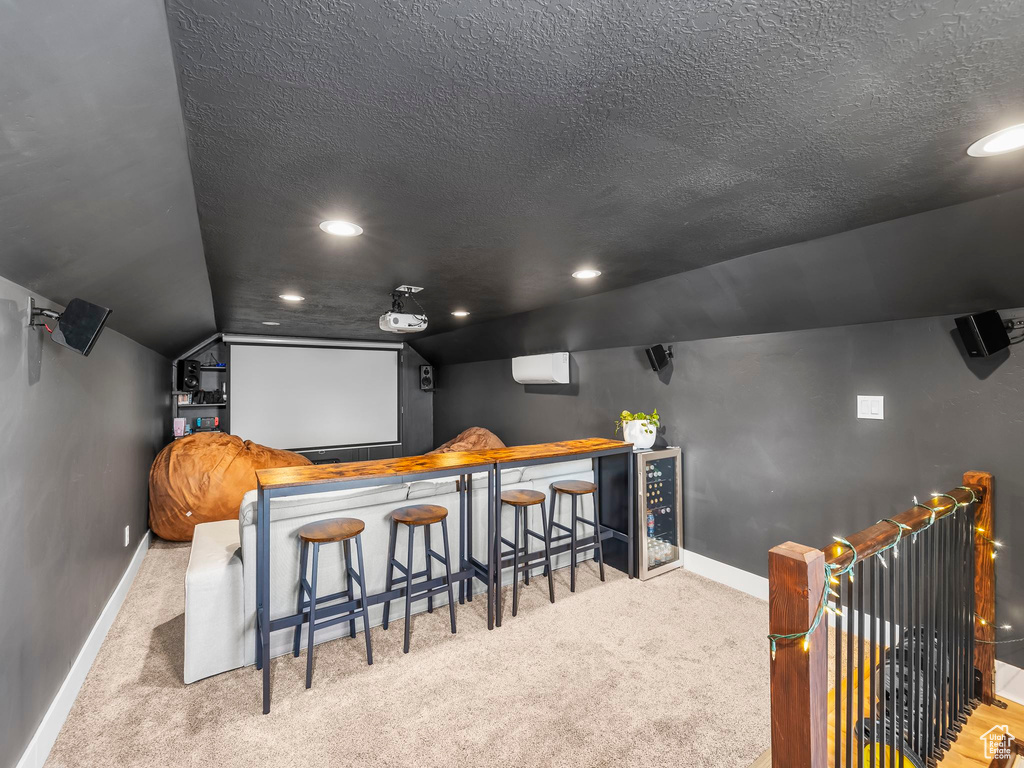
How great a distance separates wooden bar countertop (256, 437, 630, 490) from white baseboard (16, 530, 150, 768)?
1135 mm

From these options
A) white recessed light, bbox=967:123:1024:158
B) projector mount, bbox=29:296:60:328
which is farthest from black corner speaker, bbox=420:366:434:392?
white recessed light, bbox=967:123:1024:158

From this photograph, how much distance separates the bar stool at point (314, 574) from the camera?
2.26 metres

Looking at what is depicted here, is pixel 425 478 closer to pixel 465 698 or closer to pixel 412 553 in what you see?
Answer: pixel 412 553

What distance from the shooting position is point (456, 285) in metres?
3.44

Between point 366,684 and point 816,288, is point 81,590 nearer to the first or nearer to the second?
point 366,684

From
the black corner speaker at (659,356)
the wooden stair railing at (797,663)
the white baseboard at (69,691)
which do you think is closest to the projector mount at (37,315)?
the white baseboard at (69,691)

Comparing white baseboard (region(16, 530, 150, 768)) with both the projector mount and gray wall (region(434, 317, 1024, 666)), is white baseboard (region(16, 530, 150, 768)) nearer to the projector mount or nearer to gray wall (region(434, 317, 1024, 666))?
the projector mount

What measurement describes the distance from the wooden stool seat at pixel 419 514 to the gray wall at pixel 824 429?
2.07m

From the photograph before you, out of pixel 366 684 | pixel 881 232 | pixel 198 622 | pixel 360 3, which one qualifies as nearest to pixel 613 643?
pixel 366 684

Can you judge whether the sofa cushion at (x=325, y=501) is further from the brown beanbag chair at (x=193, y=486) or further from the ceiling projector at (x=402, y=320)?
→ the brown beanbag chair at (x=193, y=486)

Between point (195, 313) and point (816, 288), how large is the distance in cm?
465

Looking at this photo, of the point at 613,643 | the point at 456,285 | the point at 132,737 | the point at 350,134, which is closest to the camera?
the point at 350,134

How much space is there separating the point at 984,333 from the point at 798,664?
2.15 meters

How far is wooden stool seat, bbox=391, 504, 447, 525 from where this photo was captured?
103 inches
